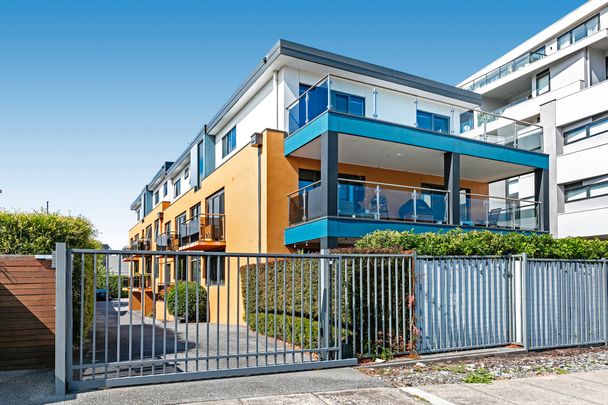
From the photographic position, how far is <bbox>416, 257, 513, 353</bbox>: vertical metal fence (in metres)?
9.09

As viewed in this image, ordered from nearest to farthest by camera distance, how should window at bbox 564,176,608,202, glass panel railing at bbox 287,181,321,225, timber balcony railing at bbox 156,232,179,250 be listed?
1. glass panel railing at bbox 287,181,321,225
2. window at bbox 564,176,608,202
3. timber balcony railing at bbox 156,232,179,250

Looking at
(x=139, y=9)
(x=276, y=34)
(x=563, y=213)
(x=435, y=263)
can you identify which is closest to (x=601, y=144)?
(x=563, y=213)

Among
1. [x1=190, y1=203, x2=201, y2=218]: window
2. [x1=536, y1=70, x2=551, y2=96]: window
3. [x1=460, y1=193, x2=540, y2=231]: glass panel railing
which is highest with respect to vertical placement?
[x1=536, y1=70, x2=551, y2=96]: window

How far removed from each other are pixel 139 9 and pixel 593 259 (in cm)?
1166

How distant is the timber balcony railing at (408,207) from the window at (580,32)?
1548 cm

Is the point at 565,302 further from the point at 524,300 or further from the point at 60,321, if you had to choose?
the point at 60,321

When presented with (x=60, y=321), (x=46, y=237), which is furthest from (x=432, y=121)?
(x=60, y=321)

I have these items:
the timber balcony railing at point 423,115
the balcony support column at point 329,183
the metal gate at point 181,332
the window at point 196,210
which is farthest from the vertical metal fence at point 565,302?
the window at point 196,210

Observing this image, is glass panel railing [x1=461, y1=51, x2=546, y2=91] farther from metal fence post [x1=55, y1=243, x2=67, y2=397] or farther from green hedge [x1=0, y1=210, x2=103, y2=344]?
metal fence post [x1=55, y1=243, x2=67, y2=397]

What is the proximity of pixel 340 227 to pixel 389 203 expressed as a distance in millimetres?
2135

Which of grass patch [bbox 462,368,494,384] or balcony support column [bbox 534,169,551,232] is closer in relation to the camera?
grass patch [bbox 462,368,494,384]

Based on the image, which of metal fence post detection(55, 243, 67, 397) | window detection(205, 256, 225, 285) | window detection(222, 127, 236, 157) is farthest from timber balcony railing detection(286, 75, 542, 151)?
metal fence post detection(55, 243, 67, 397)

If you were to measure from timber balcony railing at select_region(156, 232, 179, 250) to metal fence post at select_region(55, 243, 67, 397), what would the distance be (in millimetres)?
19676

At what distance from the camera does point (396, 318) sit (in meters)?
8.76
